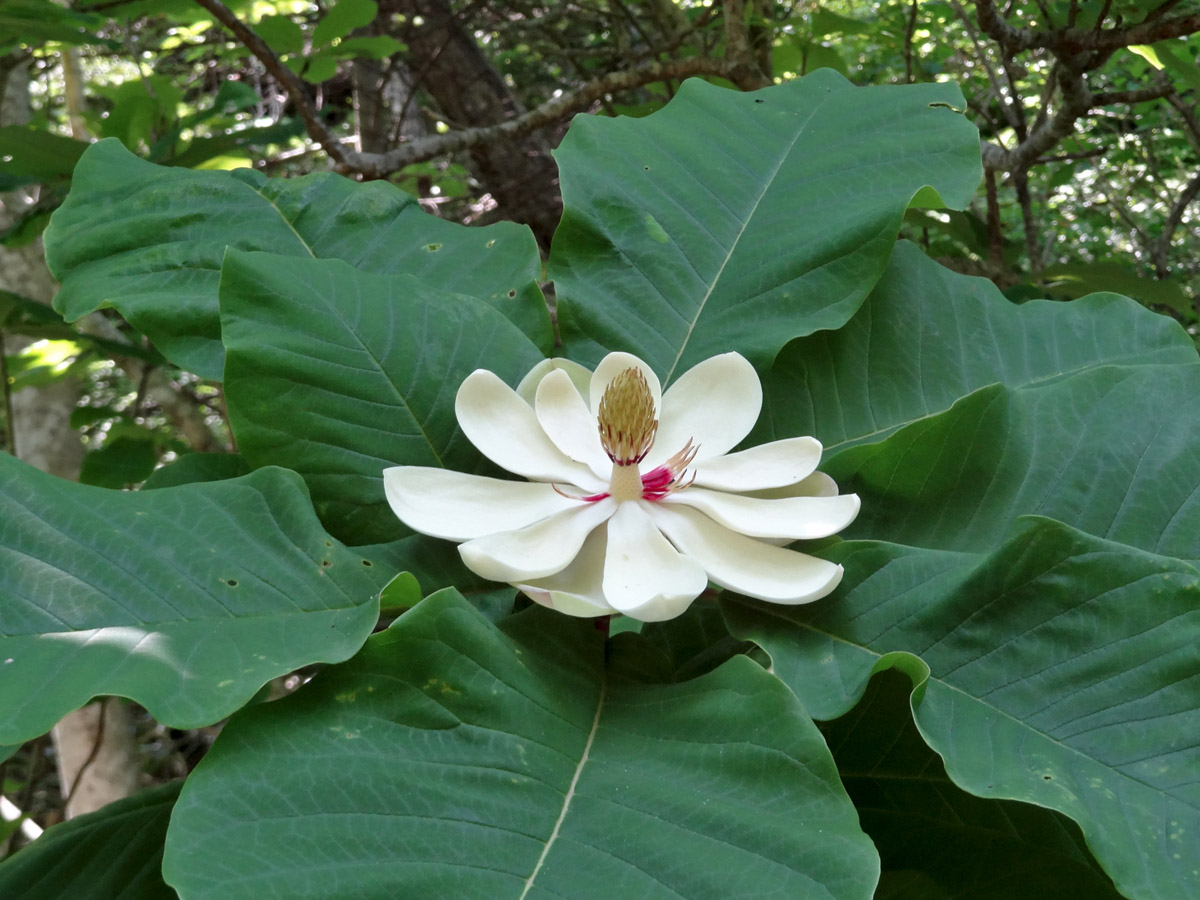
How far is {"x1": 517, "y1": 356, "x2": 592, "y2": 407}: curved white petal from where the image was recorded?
0.83 metres

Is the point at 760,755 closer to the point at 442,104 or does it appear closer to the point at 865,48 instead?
the point at 442,104

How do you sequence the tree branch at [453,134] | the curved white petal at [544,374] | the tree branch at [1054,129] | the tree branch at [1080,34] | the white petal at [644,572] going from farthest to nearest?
the tree branch at [453,134] → the tree branch at [1054,129] → the tree branch at [1080,34] → the curved white petal at [544,374] → the white petal at [644,572]

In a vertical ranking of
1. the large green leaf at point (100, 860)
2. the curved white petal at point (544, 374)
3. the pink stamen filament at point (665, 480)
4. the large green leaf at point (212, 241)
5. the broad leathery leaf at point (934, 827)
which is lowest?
the large green leaf at point (100, 860)

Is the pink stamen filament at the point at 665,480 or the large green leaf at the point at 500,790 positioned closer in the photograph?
the large green leaf at the point at 500,790

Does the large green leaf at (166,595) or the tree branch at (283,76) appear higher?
the tree branch at (283,76)

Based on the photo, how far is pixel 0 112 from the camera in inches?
84.7

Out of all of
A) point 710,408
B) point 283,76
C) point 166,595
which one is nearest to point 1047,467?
point 710,408

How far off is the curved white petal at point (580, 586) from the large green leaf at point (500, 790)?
0.13ft

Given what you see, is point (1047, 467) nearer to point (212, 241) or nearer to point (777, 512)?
point (777, 512)

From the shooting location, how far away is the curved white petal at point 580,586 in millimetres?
651

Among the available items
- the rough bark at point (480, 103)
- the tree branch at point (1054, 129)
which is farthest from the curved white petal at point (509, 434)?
the rough bark at point (480, 103)

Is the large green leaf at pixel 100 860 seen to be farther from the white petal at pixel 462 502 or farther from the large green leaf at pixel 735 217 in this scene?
the large green leaf at pixel 735 217

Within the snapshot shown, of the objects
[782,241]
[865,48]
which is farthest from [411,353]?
[865,48]

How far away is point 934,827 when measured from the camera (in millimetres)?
746
